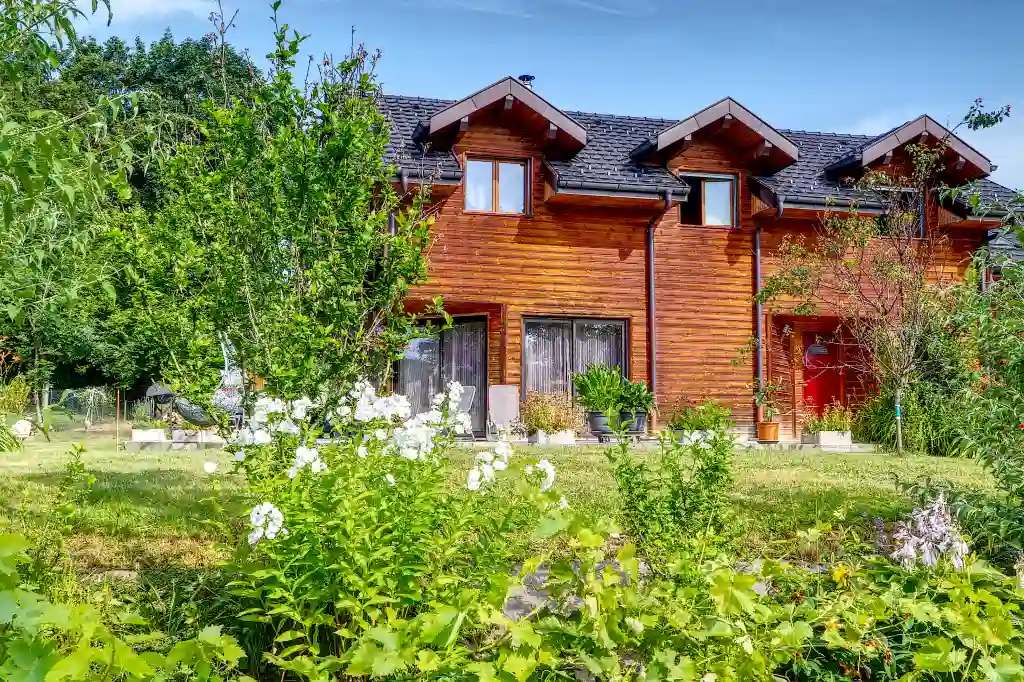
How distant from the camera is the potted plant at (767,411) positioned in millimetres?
14305

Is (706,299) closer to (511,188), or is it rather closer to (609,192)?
(609,192)

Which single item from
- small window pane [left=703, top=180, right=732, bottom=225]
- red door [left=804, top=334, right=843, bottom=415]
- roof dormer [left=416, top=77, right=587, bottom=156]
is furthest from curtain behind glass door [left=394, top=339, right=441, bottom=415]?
red door [left=804, top=334, right=843, bottom=415]

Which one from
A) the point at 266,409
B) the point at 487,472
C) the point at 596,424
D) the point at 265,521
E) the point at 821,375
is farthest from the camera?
the point at 821,375

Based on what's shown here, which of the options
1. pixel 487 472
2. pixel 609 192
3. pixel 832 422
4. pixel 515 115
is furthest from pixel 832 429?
pixel 487 472

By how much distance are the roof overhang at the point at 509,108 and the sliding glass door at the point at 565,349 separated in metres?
3.20

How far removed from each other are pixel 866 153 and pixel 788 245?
2.21 meters

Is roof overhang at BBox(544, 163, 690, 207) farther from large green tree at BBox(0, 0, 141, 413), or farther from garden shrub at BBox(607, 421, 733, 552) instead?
garden shrub at BBox(607, 421, 733, 552)

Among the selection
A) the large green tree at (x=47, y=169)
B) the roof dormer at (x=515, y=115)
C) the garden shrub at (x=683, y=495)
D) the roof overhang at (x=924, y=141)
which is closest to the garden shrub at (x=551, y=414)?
the roof dormer at (x=515, y=115)

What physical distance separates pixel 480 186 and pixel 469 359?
307 centimetres

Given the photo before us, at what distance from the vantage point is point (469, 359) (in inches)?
574

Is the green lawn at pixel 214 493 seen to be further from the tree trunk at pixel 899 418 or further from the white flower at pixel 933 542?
the tree trunk at pixel 899 418

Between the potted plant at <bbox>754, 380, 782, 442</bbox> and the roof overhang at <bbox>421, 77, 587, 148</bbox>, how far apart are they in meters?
5.49

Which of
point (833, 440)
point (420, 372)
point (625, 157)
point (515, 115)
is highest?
point (515, 115)

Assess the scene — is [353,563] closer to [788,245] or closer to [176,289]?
[176,289]
